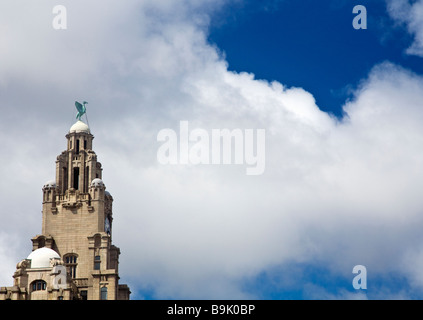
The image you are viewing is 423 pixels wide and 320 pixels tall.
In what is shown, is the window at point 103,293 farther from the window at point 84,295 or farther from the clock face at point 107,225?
the clock face at point 107,225

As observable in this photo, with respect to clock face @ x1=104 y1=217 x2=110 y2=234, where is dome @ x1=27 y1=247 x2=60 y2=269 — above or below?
below

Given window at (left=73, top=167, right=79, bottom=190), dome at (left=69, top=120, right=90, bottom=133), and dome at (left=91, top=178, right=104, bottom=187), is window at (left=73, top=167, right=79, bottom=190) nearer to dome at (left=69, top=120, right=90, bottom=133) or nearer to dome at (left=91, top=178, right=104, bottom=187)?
dome at (left=91, top=178, right=104, bottom=187)

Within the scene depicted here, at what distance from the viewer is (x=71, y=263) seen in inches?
7210

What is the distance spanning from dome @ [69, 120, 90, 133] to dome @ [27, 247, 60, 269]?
1202 inches

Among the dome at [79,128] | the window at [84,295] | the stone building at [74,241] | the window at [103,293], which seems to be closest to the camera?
the stone building at [74,241]

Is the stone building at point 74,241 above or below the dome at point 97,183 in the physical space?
below

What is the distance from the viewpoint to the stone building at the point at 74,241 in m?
171

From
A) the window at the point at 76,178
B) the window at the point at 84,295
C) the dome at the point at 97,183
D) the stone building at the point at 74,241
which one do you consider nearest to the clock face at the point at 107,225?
the stone building at the point at 74,241

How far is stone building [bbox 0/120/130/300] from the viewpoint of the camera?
6718 inches

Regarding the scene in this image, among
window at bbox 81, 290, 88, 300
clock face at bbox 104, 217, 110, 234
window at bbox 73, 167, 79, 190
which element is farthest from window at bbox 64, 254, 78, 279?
window at bbox 73, 167, 79, 190

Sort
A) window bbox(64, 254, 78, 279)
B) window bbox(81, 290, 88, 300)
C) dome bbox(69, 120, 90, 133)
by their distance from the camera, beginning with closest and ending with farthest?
window bbox(81, 290, 88, 300) → window bbox(64, 254, 78, 279) → dome bbox(69, 120, 90, 133)

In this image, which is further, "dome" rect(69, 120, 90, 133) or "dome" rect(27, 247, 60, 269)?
"dome" rect(69, 120, 90, 133)

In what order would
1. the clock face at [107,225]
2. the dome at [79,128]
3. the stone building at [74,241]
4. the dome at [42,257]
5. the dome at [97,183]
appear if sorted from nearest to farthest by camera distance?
the stone building at [74,241], the dome at [42,257], the dome at [97,183], the clock face at [107,225], the dome at [79,128]
